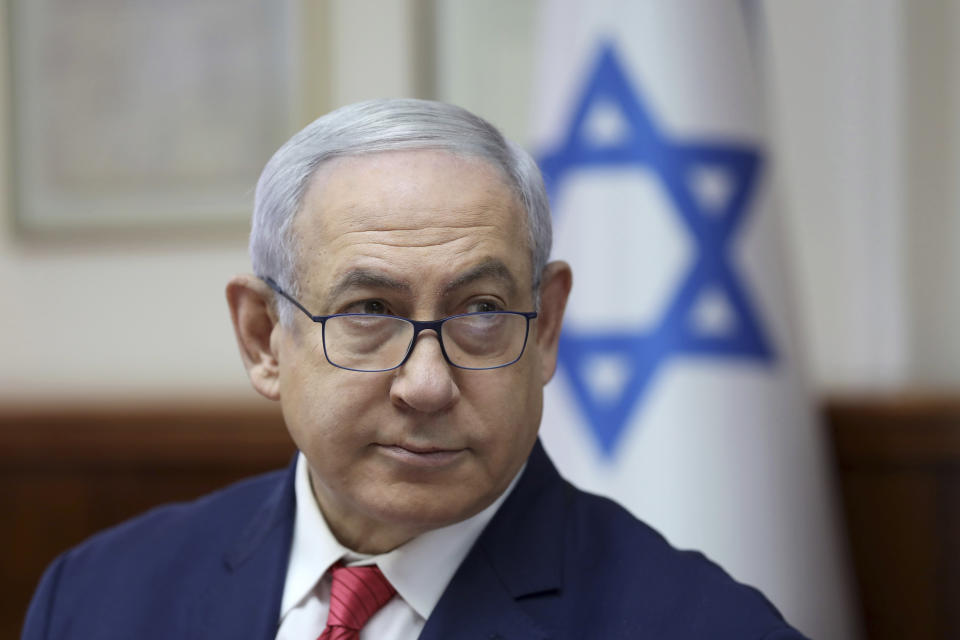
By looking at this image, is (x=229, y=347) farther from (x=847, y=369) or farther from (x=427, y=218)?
(x=427, y=218)

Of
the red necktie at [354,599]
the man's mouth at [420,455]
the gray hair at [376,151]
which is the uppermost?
the gray hair at [376,151]

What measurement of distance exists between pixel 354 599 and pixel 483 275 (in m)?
0.39

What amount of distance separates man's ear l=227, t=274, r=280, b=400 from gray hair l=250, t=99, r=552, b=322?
6 centimetres

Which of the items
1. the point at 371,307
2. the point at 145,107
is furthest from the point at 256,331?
the point at 145,107

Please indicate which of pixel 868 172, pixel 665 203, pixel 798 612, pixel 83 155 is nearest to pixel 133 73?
pixel 83 155

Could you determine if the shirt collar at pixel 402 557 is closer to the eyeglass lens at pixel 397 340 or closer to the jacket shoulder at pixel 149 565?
the jacket shoulder at pixel 149 565

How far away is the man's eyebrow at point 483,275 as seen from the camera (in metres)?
1.04

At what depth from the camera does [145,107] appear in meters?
3.10

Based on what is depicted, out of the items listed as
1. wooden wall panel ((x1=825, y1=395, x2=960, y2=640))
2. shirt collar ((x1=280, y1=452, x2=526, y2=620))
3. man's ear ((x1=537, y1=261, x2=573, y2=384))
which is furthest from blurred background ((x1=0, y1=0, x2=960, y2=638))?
shirt collar ((x1=280, y1=452, x2=526, y2=620))

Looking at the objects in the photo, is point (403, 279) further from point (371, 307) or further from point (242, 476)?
point (242, 476)

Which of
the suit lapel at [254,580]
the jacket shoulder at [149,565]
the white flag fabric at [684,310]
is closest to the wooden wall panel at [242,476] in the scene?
Result: the white flag fabric at [684,310]

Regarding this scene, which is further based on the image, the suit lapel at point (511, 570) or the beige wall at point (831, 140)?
the beige wall at point (831, 140)

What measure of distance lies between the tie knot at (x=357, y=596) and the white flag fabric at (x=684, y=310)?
932 millimetres

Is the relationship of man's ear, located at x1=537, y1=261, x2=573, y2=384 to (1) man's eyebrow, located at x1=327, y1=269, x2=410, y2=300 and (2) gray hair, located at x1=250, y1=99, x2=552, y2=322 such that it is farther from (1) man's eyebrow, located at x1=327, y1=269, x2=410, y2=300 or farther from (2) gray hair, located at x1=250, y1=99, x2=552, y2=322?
(1) man's eyebrow, located at x1=327, y1=269, x2=410, y2=300
